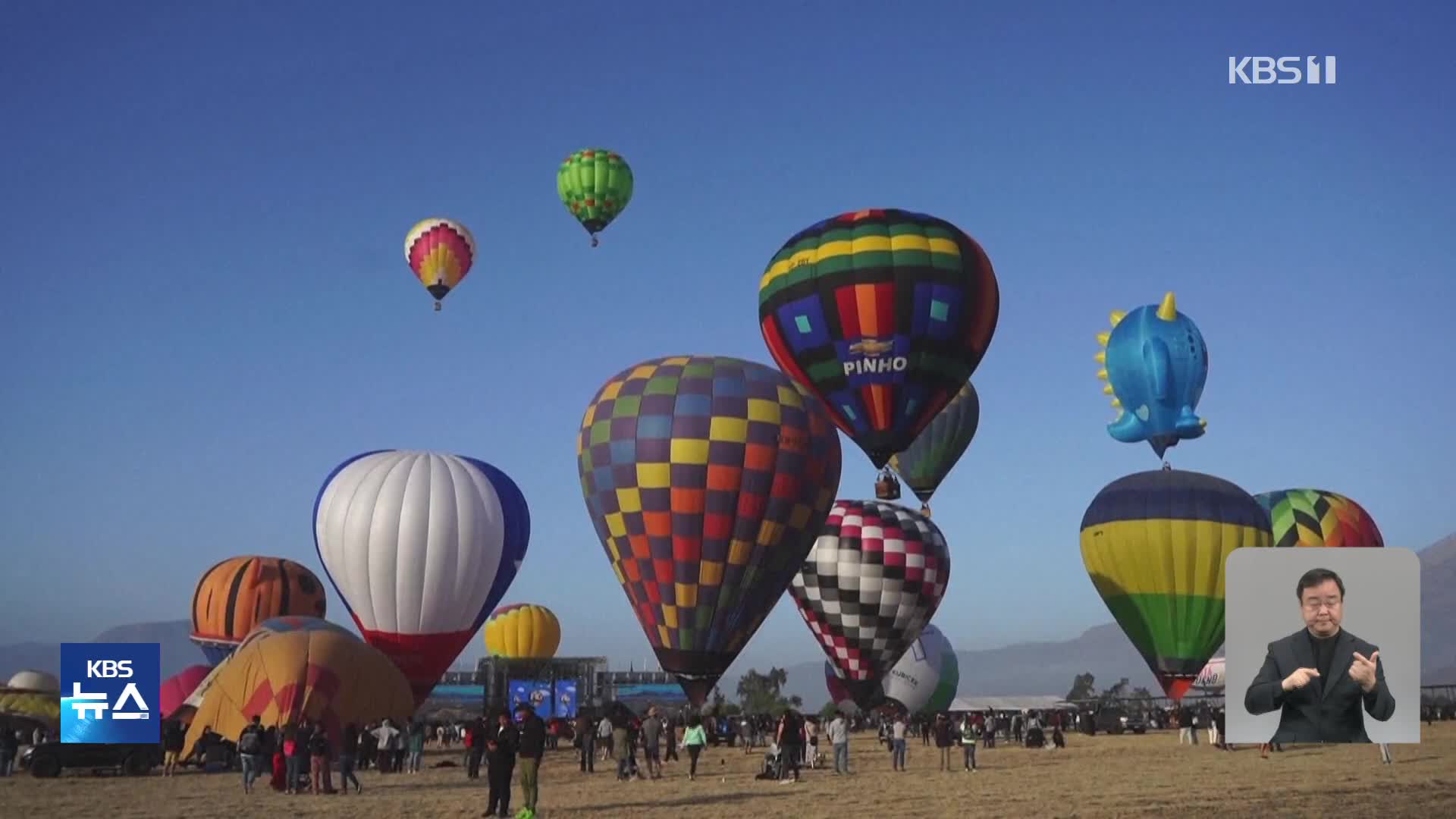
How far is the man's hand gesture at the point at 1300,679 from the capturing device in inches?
671

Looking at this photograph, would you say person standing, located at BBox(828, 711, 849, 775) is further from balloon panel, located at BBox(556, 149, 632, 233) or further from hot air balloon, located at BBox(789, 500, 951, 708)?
balloon panel, located at BBox(556, 149, 632, 233)

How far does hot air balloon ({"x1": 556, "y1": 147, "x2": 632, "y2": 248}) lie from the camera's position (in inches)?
1791

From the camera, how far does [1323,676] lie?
1706cm

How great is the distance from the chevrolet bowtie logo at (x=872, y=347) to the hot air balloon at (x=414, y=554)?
32.3 feet

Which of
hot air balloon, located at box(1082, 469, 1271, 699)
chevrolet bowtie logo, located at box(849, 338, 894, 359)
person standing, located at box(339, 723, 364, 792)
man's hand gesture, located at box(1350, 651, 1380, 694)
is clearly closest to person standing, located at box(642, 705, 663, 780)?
person standing, located at box(339, 723, 364, 792)

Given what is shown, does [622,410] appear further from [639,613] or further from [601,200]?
[601,200]

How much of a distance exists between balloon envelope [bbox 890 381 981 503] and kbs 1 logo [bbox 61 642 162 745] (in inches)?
1014

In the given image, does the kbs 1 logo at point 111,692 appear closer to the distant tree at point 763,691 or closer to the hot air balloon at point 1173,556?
the hot air balloon at point 1173,556

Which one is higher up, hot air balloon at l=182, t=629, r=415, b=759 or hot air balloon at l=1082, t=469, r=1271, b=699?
hot air balloon at l=1082, t=469, r=1271, b=699

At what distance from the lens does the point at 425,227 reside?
47.4m

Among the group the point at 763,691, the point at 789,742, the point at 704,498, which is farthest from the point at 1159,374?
the point at 763,691

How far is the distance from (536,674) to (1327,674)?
4235 cm

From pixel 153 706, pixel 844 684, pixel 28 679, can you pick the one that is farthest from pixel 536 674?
pixel 153 706

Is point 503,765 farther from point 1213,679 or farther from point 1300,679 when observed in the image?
point 1213,679
